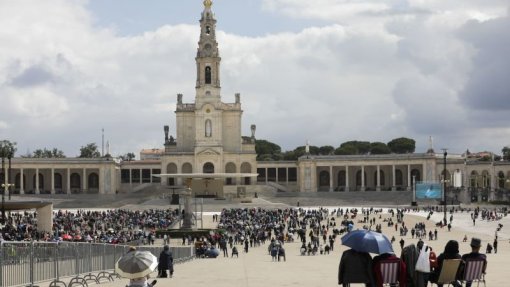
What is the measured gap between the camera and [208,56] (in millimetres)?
107688

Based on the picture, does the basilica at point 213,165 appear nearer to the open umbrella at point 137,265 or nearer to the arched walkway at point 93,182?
the arched walkway at point 93,182

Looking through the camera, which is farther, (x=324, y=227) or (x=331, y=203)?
(x=331, y=203)

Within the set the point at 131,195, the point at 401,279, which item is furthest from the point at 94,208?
the point at 401,279

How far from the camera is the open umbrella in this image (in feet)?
33.9

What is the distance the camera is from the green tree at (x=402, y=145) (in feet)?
477

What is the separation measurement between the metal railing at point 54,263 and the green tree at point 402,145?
407ft

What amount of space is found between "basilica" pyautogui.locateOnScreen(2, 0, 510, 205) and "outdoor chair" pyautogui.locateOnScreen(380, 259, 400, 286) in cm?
8934

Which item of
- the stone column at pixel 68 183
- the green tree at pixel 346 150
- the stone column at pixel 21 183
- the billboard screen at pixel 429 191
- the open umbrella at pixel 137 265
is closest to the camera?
the open umbrella at pixel 137 265

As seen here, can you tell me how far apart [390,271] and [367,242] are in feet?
1.95

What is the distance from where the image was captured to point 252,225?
59656 millimetres

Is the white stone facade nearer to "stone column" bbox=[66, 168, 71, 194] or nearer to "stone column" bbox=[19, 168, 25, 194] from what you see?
"stone column" bbox=[66, 168, 71, 194]

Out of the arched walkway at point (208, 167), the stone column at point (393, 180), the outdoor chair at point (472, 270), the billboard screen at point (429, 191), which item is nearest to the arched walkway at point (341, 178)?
the stone column at point (393, 180)

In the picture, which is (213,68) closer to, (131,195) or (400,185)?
(131,195)

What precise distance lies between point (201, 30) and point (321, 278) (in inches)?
3467
